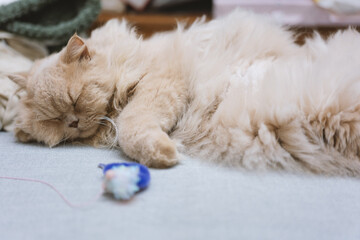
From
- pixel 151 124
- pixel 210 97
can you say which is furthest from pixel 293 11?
pixel 151 124

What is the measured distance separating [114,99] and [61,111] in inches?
8.4

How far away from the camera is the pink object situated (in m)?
2.15

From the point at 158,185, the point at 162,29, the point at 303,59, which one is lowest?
the point at 158,185

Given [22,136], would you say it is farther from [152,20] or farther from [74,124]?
[152,20]

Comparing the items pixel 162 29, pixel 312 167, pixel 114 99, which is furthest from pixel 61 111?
pixel 162 29

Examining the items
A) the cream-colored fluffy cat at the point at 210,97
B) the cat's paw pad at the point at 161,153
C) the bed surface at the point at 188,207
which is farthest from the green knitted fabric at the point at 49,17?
the cat's paw pad at the point at 161,153

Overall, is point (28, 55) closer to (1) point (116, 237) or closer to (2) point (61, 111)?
(2) point (61, 111)

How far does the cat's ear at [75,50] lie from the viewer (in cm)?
119

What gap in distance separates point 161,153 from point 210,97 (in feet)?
1.18

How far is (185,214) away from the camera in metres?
0.80

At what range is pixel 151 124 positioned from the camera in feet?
3.62

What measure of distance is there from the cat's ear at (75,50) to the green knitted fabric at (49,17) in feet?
1.98

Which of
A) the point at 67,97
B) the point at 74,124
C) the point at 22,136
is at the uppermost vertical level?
the point at 67,97

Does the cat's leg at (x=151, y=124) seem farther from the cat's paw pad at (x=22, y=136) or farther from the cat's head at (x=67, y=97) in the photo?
the cat's paw pad at (x=22, y=136)
